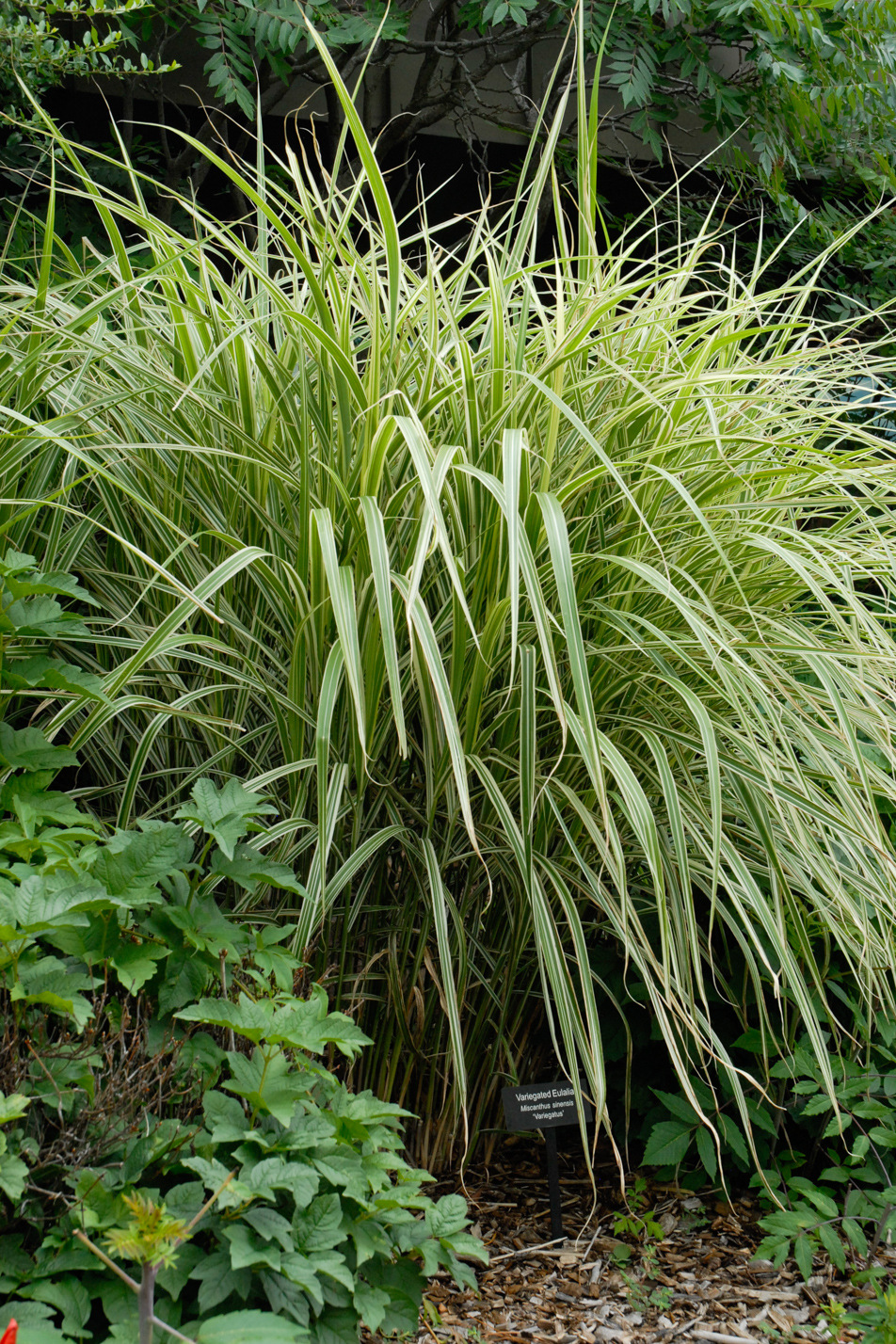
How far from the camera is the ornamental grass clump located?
1390 millimetres

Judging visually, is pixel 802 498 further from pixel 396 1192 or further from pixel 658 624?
pixel 396 1192

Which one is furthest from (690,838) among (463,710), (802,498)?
(802,498)

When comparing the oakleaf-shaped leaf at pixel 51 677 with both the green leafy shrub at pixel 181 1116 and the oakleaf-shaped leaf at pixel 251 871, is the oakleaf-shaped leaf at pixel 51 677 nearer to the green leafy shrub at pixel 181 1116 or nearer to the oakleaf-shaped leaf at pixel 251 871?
the green leafy shrub at pixel 181 1116

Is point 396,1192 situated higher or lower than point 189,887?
lower

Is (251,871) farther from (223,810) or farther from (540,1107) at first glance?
(540,1107)

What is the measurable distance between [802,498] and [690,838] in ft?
1.75

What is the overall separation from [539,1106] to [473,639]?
65 cm

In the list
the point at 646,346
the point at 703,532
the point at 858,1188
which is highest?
the point at 646,346

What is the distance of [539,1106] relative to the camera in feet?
4.89

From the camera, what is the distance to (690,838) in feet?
5.33

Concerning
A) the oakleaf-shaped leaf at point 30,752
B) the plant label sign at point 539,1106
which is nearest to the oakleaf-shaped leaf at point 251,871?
the oakleaf-shaped leaf at point 30,752

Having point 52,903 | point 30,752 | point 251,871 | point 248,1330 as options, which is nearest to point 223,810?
point 251,871

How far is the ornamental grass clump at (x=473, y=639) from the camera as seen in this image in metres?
1.39

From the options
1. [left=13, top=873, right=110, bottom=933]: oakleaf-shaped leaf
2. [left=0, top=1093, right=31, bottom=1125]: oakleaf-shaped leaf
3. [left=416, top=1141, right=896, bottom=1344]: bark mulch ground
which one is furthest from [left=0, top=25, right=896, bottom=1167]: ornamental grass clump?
[left=0, top=1093, right=31, bottom=1125]: oakleaf-shaped leaf
